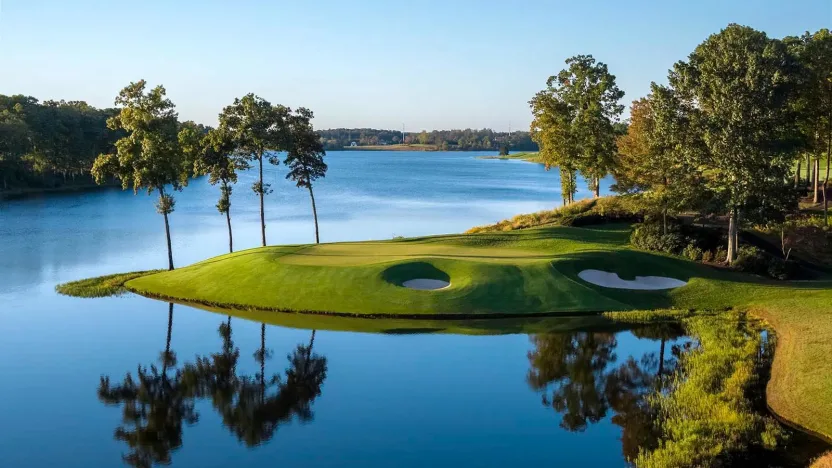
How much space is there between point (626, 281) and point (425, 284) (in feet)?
36.1

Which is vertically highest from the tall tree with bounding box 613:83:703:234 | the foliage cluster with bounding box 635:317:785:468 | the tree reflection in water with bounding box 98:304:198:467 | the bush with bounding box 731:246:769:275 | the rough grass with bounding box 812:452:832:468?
the tall tree with bounding box 613:83:703:234

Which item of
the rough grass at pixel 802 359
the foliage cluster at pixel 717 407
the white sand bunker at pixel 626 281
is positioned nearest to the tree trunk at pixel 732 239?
the white sand bunker at pixel 626 281

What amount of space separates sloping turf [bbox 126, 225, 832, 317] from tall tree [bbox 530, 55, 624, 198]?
71.1ft

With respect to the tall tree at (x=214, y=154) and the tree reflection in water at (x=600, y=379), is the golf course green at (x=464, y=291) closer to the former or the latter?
the tree reflection in water at (x=600, y=379)

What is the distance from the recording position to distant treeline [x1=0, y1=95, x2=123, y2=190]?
111 m

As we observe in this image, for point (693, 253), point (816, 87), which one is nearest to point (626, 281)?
point (693, 253)

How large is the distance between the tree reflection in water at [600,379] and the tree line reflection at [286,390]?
32mm

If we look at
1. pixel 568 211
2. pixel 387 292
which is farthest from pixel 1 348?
pixel 568 211

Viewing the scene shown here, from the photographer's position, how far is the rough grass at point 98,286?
40.0 metres

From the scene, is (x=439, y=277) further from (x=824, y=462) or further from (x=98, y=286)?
(x=824, y=462)

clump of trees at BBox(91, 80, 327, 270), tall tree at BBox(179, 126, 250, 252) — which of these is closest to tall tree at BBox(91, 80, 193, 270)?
clump of trees at BBox(91, 80, 327, 270)

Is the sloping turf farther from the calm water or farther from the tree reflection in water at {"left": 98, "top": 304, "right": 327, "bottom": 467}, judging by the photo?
the tree reflection in water at {"left": 98, "top": 304, "right": 327, "bottom": 467}

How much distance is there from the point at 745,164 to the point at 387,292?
21.8 m

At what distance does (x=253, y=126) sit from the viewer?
50.1 metres
